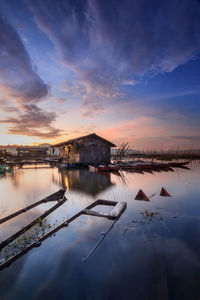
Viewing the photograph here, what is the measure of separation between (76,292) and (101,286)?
591mm

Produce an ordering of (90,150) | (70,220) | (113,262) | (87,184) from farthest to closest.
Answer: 1. (90,150)
2. (87,184)
3. (70,220)
4. (113,262)

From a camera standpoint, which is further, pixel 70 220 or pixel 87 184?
pixel 87 184

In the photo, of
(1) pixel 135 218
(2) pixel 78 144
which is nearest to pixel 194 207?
(1) pixel 135 218

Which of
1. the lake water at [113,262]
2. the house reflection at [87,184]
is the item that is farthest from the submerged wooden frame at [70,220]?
the house reflection at [87,184]

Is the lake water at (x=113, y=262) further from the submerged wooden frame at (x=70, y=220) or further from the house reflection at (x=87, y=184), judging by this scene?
the house reflection at (x=87, y=184)

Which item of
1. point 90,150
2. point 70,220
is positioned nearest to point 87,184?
point 70,220

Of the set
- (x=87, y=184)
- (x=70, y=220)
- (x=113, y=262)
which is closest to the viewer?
(x=113, y=262)

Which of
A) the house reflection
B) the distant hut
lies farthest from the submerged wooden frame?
the distant hut

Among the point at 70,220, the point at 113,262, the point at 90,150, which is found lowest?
the point at 113,262

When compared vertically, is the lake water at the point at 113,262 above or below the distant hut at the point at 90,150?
below

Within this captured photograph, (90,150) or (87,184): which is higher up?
(90,150)

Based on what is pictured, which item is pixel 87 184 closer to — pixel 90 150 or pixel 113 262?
pixel 113 262

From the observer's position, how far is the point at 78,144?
26.0 m

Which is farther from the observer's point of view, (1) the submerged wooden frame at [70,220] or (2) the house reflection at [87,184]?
(2) the house reflection at [87,184]
